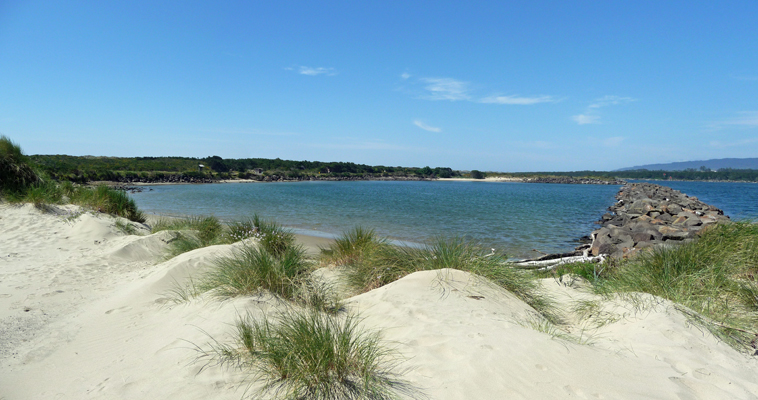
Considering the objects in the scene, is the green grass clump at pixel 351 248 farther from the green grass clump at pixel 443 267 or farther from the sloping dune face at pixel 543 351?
the sloping dune face at pixel 543 351

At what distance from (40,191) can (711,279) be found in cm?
1563

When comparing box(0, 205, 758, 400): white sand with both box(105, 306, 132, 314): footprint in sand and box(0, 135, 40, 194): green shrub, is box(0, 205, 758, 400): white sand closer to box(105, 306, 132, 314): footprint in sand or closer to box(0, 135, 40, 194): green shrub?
box(105, 306, 132, 314): footprint in sand

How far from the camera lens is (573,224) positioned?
1895cm

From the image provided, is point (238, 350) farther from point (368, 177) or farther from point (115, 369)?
point (368, 177)

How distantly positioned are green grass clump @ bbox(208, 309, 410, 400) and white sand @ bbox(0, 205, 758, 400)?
0.18 m

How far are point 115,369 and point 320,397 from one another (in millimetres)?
1940

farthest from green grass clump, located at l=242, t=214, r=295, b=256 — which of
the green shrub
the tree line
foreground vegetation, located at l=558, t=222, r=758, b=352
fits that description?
the tree line

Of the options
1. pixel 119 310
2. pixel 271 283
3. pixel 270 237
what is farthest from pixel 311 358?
pixel 270 237

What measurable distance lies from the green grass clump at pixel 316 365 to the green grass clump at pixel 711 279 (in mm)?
3298

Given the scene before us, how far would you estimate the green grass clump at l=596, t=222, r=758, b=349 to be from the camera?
3770 mm

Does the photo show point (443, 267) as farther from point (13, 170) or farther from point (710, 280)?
point (13, 170)

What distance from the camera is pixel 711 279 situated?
4496 millimetres

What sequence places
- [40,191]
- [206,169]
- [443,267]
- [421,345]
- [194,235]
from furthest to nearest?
1. [206,169]
2. [40,191]
3. [194,235]
4. [443,267]
5. [421,345]

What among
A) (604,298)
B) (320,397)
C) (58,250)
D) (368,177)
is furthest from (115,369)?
(368,177)
